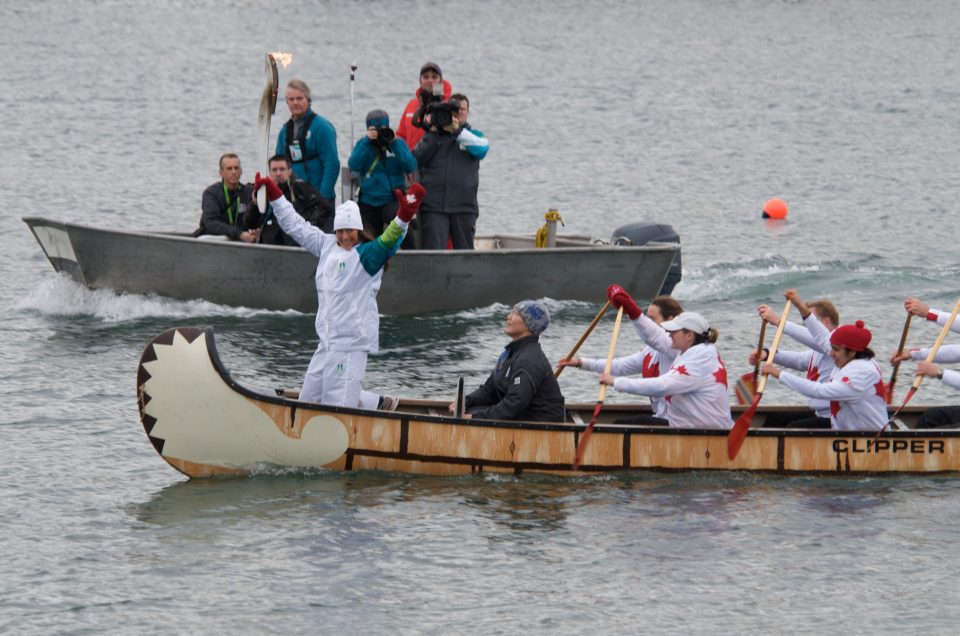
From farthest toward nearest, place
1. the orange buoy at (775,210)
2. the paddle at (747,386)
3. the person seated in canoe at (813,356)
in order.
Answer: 1. the orange buoy at (775,210)
2. the paddle at (747,386)
3. the person seated in canoe at (813,356)

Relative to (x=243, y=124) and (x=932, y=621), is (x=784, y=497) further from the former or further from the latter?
(x=243, y=124)

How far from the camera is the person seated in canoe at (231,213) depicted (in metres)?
18.3

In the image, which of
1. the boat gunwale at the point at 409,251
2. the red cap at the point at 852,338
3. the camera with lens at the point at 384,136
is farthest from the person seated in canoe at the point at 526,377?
the boat gunwale at the point at 409,251

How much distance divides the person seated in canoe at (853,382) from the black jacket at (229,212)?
25.2 ft

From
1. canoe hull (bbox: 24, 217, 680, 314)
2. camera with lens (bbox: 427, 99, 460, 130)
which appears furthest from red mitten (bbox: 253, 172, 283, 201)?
canoe hull (bbox: 24, 217, 680, 314)

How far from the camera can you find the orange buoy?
2839 cm

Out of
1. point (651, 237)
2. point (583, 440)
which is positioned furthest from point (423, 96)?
point (583, 440)

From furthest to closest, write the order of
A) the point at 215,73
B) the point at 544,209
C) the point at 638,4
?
the point at 638,4 < the point at 215,73 < the point at 544,209

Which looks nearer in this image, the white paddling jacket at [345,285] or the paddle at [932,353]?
the white paddling jacket at [345,285]

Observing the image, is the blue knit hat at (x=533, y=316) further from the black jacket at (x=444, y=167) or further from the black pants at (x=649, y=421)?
the black jacket at (x=444, y=167)

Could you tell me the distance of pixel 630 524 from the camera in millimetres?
12531

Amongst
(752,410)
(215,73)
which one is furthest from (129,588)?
(215,73)

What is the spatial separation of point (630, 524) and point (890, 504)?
230 cm

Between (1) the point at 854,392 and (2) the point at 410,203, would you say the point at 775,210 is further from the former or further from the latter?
(2) the point at 410,203
